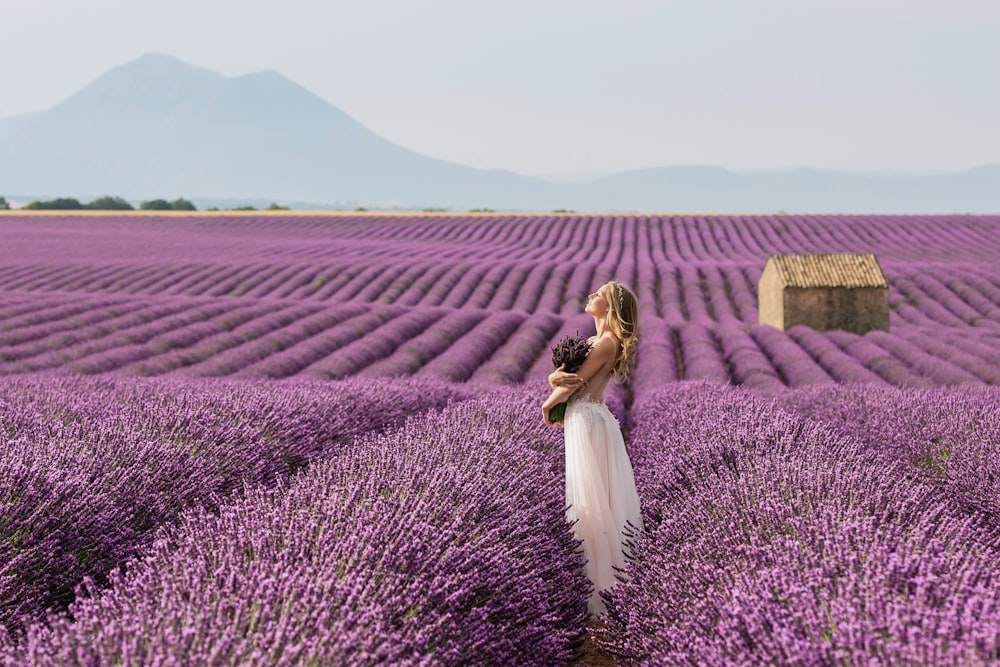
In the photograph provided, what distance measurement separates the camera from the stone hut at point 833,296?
64.6 ft

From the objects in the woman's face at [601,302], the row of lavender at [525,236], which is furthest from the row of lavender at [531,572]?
the row of lavender at [525,236]

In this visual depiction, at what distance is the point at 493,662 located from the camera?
286 cm

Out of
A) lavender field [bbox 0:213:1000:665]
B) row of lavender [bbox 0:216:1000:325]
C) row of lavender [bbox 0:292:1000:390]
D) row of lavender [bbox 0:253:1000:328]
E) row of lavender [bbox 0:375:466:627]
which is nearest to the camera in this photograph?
lavender field [bbox 0:213:1000:665]

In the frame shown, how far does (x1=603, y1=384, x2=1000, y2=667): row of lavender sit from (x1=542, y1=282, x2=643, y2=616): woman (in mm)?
219

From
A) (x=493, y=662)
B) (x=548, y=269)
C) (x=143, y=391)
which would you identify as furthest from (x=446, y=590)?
(x=548, y=269)

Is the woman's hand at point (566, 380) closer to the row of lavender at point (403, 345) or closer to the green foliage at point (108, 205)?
the row of lavender at point (403, 345)

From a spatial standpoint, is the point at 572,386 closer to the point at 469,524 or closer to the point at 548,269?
the point at 469,524

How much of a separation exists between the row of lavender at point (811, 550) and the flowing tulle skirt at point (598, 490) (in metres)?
0.19

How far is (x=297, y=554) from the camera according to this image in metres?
2.80

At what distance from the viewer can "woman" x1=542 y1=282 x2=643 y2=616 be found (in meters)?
4.30

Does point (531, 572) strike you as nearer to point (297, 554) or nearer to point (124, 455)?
point (297, 554)

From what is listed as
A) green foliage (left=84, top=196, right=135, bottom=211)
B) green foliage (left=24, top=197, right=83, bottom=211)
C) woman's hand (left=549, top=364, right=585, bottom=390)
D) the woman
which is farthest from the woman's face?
green foliage (left=84, top=196, right=135, bottom=211)

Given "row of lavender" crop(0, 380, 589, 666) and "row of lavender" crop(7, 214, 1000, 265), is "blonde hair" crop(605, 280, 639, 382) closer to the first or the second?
"row of lavender" crop(0, 380, 589, 666)

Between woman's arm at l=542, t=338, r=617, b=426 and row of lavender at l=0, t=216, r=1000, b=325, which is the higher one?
woman's arm at l=542, t=338, r=617, b=426
